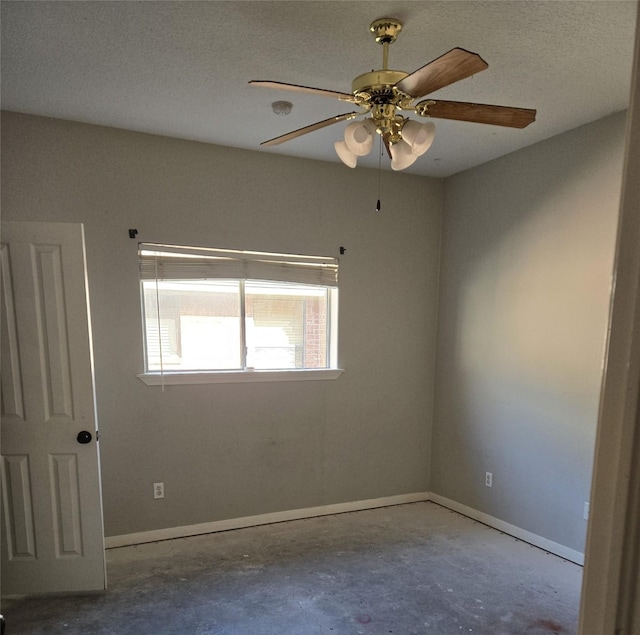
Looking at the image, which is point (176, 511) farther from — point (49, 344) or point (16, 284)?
point (16, 284)

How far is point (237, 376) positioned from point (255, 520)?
44.4 inches

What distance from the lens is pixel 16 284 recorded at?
6.74 ft

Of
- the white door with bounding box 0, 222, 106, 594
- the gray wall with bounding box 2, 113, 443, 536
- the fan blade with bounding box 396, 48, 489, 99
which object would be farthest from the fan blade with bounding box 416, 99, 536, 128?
the white door with bounding box 0, 222, 106, 594

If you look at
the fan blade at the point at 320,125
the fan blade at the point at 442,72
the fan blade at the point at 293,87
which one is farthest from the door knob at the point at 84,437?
the fan blade at the point at 442,72

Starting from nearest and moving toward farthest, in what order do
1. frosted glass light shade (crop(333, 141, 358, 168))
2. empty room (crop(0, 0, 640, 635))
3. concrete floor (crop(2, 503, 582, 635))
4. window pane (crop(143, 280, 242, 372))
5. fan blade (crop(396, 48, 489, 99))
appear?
fan blade (crop(396, 48, 489, 99)) < frosted glass light shade (crop(333, 141, 358, 168)) < empty room (crop(0, 0, 640, 635)) < concrete floor (crop(2, 503, 582, 635)) < window pane (crop(143, 280, 242, 372))

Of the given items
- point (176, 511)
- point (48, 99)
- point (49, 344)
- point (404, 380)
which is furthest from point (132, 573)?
point (48, 99)

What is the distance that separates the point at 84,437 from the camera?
7.17ft

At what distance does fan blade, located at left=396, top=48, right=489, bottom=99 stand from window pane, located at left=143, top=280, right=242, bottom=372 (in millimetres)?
1971

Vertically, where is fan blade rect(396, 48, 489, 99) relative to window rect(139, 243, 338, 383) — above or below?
above

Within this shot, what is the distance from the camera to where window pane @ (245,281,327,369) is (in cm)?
312

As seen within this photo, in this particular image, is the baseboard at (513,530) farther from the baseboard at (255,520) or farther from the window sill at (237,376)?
the window sill at (237,376)

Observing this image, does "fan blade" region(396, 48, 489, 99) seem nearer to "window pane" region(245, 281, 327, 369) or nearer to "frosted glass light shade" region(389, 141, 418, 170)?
"frosted glass light shade" region(389, 141, 418, 170)

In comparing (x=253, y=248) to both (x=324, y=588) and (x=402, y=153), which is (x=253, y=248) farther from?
(x=324, y=588)

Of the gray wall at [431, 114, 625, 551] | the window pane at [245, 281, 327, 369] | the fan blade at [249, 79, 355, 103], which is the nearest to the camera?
the fan blade at [249, 79, 355, 103]
